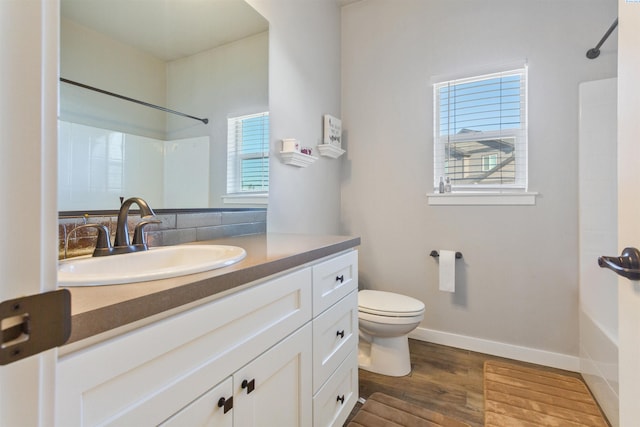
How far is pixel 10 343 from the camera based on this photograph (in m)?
0.28

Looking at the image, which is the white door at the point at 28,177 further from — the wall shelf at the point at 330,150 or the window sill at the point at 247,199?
the wall shelf at the point at 330,150

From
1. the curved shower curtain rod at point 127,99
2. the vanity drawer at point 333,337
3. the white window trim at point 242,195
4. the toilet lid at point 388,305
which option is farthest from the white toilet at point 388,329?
the curved shower curtain rod at point 127,99

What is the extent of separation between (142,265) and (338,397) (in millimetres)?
1003

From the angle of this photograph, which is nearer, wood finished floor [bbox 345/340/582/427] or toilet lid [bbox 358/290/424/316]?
wood finished floor [bbox 345/340/582/427]

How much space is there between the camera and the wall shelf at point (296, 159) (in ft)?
5.89

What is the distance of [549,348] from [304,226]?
5.92 ft

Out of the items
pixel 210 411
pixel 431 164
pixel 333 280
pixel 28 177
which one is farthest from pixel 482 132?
pixel 28 177

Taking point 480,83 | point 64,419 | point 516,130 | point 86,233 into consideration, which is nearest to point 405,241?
point 516,130

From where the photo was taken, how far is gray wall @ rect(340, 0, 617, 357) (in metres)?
1.89

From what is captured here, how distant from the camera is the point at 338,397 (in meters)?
1.34

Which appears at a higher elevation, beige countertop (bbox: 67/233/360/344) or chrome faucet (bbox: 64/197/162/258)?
chrome faucet (bbox: 64/197/162/258)

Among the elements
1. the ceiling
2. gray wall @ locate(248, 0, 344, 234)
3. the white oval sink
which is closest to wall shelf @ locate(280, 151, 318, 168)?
gray wall @ locate(248, 0, 344, 234)

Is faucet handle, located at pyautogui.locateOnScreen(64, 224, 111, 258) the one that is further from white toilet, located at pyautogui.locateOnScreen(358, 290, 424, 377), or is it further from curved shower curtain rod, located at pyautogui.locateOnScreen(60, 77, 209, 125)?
white toilet, located at pyautogui.locateOnScreen(358, 290, 424, 377)

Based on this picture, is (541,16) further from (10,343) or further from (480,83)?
(10,343)
